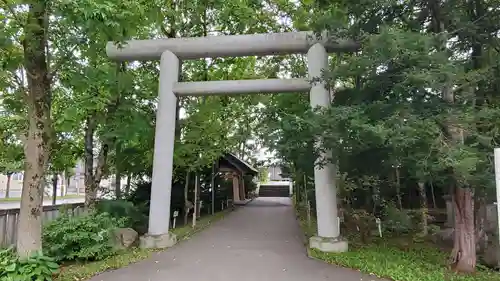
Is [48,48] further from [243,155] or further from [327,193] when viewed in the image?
[243,155]

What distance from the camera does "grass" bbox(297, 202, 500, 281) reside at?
246 inches

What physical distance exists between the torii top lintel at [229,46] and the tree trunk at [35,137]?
305 cm

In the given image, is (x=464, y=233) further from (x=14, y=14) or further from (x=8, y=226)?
(x=8, y=226)

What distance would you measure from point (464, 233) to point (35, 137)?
313 inches

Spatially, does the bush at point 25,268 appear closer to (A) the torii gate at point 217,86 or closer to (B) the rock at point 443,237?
(A) the torii gate at point 217,86

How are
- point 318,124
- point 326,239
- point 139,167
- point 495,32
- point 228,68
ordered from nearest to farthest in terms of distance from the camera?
point 318,124, point 495,32, point 326,239, point 139,167, point 228,68

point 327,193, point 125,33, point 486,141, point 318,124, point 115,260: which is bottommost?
point 115,260

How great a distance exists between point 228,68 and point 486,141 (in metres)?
12.5

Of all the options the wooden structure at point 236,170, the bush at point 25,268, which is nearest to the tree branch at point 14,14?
the bush at point 25,268

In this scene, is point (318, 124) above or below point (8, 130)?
below

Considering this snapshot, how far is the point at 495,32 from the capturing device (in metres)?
7.46

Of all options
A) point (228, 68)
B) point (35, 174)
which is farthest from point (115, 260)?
point (228, 68)

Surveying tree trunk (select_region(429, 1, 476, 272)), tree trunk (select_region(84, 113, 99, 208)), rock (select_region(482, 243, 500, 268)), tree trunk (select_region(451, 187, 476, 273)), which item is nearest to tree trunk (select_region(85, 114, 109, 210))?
tree trunk (select_region(84, 113, 99, 208))

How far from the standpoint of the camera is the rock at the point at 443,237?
1012cm
